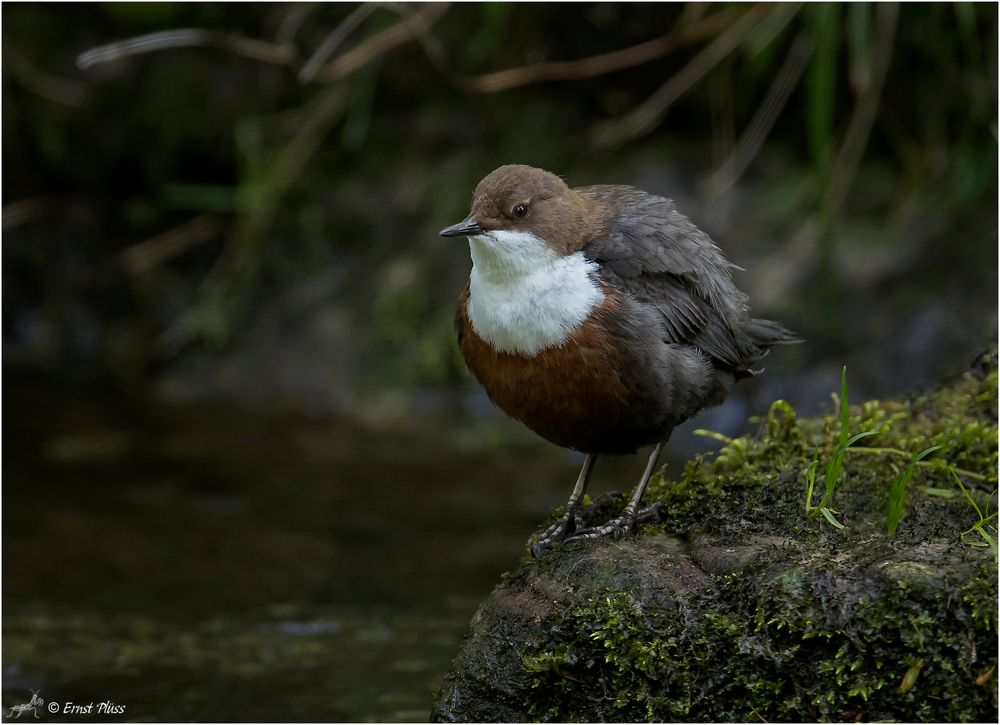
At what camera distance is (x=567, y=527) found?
3.31m

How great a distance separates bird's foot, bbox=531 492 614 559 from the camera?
318 centimetres

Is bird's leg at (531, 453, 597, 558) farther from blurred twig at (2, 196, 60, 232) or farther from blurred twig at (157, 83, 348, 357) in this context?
blurred twig at (2, 196, 60, 232)

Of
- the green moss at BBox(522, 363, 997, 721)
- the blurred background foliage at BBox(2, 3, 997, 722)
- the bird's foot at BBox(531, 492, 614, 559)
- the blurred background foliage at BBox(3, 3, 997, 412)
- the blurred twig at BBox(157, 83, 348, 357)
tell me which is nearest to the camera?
the green moss at BBox(522, 363, 997, 721)

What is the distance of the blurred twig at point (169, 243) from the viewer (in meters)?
7.25

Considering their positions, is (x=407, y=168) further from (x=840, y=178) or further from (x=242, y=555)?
(x=242, y=555)

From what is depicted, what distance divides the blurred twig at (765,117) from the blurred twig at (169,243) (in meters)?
3.20

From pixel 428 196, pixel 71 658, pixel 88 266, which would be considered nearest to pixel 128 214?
pixel 88 266

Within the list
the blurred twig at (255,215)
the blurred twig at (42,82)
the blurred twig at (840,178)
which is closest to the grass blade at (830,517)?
the blurred twig at (840,178)

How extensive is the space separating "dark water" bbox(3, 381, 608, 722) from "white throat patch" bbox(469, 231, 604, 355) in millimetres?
1501

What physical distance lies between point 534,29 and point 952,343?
121 inches

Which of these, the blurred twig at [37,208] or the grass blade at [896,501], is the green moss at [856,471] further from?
the blurred twig at [37,208]

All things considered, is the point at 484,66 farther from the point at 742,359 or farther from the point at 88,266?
the point at 742,359
